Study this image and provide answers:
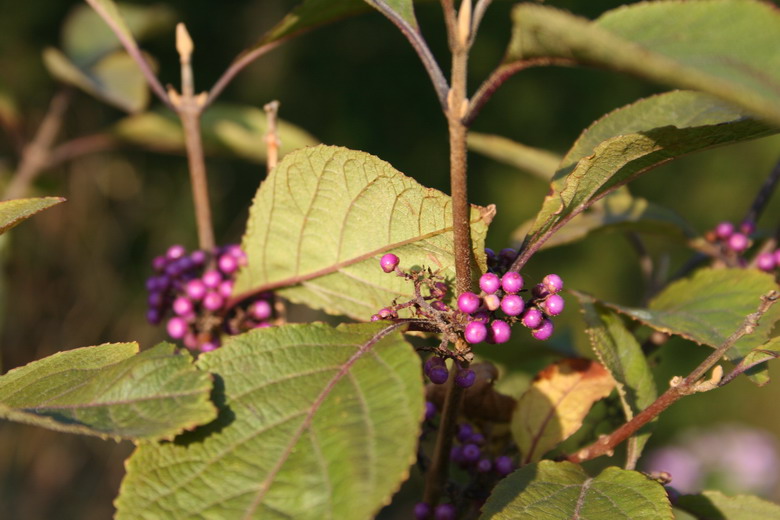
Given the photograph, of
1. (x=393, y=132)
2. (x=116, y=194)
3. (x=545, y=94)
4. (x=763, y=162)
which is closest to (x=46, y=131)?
(x=116, y=194)

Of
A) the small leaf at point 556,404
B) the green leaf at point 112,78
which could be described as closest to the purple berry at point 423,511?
the small leaf at point 556,404

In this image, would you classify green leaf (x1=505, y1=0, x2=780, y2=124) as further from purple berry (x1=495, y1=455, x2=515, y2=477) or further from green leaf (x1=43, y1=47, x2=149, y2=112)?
green leaf (x1=43, y1=47, x2=149, y2=112)

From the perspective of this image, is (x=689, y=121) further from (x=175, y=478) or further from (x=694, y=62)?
(x=175, y=478)

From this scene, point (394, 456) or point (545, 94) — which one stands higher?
point (545, 94)

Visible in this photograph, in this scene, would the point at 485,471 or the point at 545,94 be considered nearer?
the point at 485,471

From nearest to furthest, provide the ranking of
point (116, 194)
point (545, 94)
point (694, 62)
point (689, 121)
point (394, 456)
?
1. point (694, 62)
2. point (394, 456)
3. point (689, 121)
4. point (116, 194)
5. point (545, 94)

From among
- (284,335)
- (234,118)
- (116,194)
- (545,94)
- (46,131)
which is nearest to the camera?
(284,335)

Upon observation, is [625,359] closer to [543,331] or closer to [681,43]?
[543,331]

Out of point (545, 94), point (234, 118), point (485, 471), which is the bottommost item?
point (485, 471)
